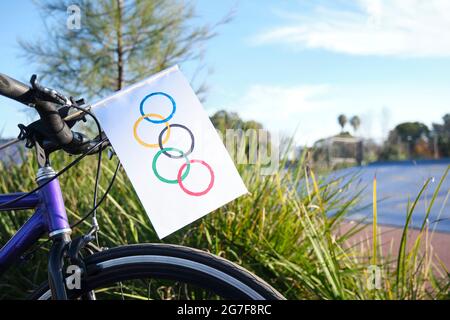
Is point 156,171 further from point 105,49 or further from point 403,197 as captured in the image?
point 105,49

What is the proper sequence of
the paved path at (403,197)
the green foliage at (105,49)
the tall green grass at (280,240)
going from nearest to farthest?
the tall green grass at (280,240) < the paved path at (403,197) < the green foliage at (105,49)

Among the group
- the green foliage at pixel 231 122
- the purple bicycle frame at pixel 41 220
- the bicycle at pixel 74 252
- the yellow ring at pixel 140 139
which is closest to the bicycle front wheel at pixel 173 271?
the bicycle at pixel 74 252

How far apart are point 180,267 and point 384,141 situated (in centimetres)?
2279

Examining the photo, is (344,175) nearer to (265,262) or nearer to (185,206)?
(265,262)

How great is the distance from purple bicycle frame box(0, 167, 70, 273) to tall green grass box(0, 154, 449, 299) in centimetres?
131

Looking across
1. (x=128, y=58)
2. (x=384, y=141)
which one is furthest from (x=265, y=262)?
(x=384, y=141)

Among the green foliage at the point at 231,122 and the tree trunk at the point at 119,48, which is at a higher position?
the tree trunk at the point at 119,48

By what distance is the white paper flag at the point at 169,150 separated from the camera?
1227 millimetres

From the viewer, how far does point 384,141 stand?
2266cm

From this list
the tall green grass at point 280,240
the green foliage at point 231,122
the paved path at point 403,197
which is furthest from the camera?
the paved path at point 403,197

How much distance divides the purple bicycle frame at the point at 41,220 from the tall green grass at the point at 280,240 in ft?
4.30

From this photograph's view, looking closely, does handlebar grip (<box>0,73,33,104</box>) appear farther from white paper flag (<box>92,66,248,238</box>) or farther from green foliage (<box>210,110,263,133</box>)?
green foliage (<box>210,110,263,133</box>)

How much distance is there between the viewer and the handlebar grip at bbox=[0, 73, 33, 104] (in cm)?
109

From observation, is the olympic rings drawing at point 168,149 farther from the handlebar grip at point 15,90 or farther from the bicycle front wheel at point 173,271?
the handlebar grip at point 15,90
